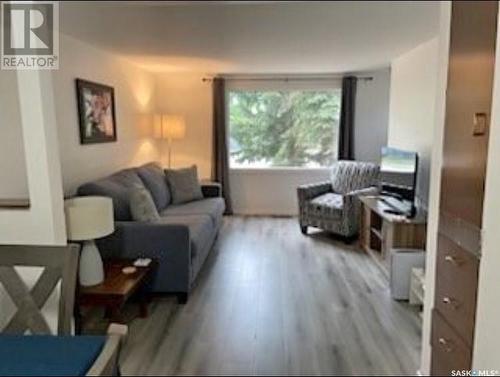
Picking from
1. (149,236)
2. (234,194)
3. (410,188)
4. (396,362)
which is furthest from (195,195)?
(396,362)

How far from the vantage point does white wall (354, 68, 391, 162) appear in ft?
18.6

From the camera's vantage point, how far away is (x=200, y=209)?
432 cm

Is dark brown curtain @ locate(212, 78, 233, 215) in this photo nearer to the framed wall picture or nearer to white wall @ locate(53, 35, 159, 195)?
white wall @ locate(53, 35, 159, 195)

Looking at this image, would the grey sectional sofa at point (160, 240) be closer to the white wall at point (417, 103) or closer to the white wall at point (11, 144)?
the white wall at point (11, 144)

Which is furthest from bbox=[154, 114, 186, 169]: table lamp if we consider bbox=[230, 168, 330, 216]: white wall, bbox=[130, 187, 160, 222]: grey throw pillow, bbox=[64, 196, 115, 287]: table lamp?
bbox=[64, 196, 115, 287]: table lamp

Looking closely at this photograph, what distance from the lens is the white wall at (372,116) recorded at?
5660 mm

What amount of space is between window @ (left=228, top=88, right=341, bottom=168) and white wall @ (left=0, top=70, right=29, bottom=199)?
15.2ft

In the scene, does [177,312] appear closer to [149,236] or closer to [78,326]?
[149,236]

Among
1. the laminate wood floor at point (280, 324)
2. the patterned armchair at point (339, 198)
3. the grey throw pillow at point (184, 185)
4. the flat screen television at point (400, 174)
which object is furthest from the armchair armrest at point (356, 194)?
the grey throw pillow at point (184, 185)

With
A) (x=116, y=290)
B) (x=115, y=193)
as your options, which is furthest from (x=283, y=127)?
(x=116, y=290)

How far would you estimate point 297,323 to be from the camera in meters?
2.73

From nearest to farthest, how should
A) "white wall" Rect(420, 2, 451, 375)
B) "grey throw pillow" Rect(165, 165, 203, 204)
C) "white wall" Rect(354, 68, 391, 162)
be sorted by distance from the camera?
1. "white wall" Rect(420, 2, 451, 375)
2. "grey throw pillow" Rect(165, 165, 203, 204)
3. "white wall" Rect(354, 68, 391, 162)

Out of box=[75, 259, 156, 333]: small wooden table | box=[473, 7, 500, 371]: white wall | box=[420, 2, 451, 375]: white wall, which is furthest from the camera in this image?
box=[75, 259, 156, 333]: small wooden table

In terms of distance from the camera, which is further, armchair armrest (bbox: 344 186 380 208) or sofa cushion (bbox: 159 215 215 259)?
armchair armrest (bbox: 344 186 380 208)
